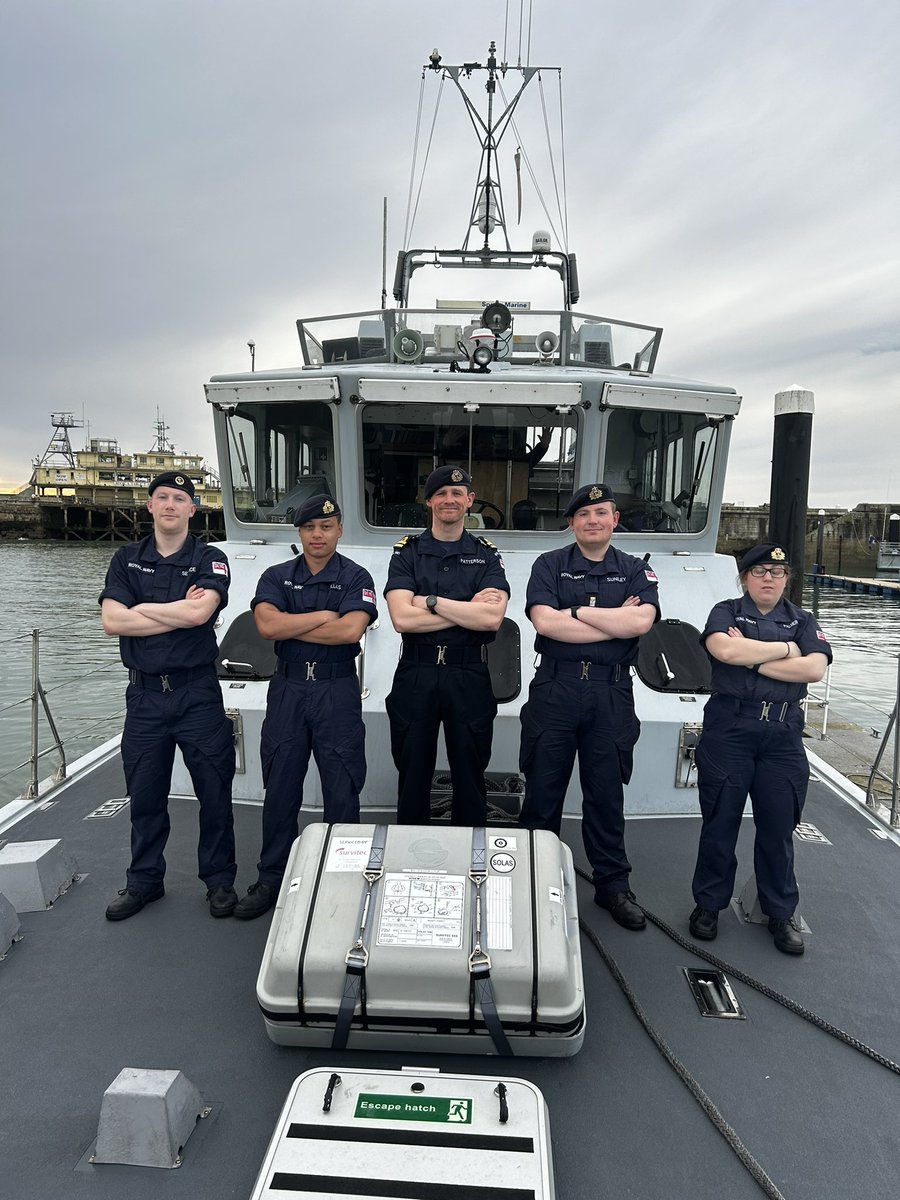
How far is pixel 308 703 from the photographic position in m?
3.04

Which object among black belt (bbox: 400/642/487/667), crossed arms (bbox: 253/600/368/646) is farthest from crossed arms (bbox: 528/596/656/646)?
crossed arms (bbox: 253/600/368/646)

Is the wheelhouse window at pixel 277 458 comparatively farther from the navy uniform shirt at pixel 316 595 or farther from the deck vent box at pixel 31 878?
the deck vent box at pixel 31 878

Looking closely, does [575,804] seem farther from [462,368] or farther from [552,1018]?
[462,368]

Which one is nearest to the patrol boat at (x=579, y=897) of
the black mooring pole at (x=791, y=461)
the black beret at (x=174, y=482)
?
the black beret at (x=174, y=482)

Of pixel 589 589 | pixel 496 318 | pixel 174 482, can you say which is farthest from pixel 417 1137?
pixel 496 318

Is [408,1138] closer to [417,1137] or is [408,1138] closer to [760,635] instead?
[417,1137]

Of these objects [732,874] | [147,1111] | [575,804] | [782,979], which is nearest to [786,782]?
[732,874]

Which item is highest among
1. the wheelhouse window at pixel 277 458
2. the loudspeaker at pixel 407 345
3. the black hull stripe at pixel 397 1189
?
the loudspeaker at pixel 407 345

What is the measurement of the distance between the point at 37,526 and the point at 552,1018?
68.6m

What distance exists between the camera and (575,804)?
4.03 m

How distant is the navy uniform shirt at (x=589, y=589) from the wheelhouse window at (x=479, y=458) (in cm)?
165

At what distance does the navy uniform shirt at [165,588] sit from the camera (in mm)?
3051

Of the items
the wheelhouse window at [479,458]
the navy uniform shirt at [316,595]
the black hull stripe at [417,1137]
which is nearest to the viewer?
the black hull stripe at [417,1137]

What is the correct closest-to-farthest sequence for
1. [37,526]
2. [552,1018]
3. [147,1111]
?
[147,1111] → [552,1018] → [37,526]
